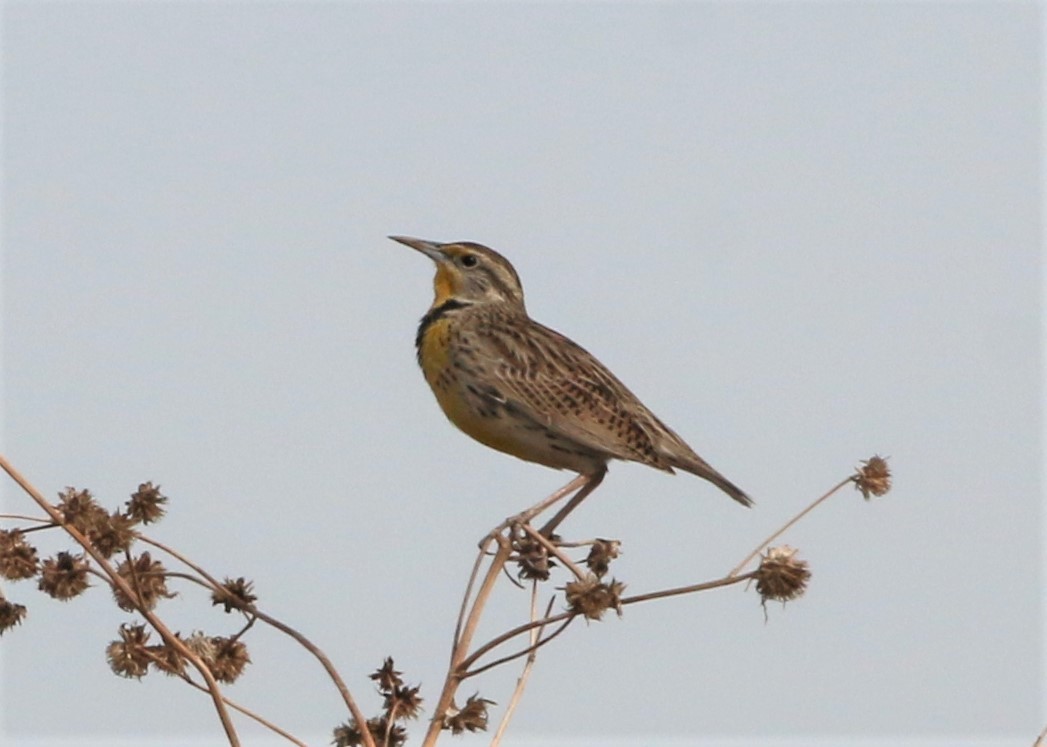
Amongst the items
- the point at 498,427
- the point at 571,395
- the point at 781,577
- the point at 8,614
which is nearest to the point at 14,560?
the point at 8,614

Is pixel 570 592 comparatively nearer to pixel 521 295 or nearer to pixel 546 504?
pixel 546 504

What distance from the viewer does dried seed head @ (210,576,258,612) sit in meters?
3.34

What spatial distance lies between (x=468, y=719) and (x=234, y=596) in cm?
53

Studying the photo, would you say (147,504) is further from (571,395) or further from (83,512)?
(571,395)

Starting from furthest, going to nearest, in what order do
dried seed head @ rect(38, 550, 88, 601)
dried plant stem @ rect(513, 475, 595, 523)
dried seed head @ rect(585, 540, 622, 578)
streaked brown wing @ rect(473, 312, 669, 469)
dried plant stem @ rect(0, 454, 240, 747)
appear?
streaked brown wing @ rect(473, 312, 669, 469)
dried plant stem @ rect(513, 475, 595, 523)
dried seed head @ rect(585, 540, 622, 578)
dried seed head @ rect(38, 550, 88, 601)
dried plant stem @ rect(0, 454, 240, 747)

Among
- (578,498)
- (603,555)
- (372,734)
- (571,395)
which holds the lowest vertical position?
(372,734)

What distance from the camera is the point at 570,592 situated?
3.29 metres

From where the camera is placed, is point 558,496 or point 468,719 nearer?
point 468,719

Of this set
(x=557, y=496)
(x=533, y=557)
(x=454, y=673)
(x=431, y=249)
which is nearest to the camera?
(x=454, y=673)

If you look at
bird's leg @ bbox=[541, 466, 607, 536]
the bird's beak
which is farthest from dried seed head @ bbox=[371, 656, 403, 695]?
the bird's beak

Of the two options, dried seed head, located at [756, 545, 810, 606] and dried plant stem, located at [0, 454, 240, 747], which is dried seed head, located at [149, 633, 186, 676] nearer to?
dried plant stem, located at [0, 454, 240, 747]

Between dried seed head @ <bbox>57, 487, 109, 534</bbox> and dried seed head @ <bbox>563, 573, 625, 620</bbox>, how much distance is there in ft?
2.99

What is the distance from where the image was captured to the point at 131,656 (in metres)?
3.23

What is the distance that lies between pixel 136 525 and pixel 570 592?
871 millimetres
